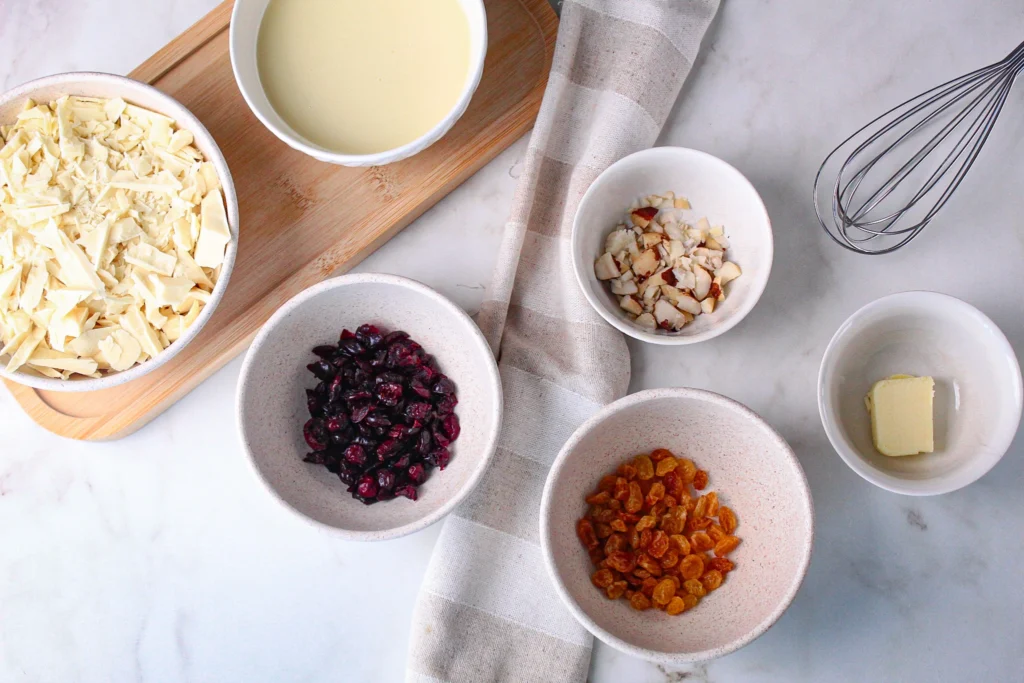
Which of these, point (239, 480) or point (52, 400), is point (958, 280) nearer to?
point (239, 480)

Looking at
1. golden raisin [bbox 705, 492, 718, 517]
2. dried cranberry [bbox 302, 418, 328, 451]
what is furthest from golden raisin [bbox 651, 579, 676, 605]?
dried cranberry [bbox 302, 418, 328, 451]

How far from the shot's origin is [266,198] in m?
1.13

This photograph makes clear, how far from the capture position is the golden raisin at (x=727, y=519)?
1098 millimetres

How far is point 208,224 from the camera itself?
40.3 inches

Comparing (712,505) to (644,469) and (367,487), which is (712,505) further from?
(367,487)

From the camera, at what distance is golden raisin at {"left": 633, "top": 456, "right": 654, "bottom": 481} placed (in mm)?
1112

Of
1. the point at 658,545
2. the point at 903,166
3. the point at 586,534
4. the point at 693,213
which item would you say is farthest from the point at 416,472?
the point at 903,166

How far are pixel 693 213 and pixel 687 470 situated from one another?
40 cm

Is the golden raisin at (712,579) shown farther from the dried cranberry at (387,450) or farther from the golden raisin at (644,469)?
the dried cranberry at (387,450)

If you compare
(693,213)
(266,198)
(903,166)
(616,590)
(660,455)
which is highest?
(903,166)

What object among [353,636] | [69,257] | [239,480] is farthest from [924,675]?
[69,257]

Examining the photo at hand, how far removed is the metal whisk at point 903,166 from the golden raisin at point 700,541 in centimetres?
52

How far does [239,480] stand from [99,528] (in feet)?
0.81

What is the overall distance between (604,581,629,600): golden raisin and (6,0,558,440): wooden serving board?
62cm
